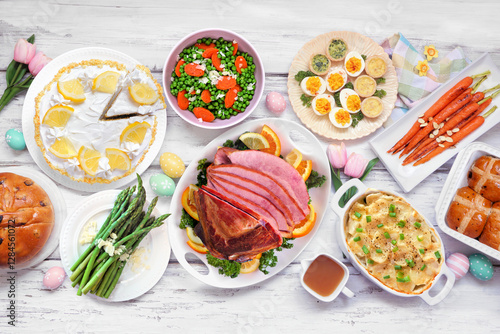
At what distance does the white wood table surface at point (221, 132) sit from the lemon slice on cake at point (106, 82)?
0.35 metres

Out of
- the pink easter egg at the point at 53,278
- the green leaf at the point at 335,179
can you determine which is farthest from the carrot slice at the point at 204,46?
the pink easter egg at the point at 53,278

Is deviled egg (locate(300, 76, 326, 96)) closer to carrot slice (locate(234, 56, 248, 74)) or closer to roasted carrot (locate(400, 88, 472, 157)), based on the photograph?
carrot slice (locate(234, 56, 248, 74))

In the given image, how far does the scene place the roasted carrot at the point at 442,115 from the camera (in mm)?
2725

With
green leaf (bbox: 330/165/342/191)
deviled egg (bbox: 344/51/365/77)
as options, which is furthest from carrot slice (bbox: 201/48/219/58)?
green leaf (bbox: 330/165/342/191)

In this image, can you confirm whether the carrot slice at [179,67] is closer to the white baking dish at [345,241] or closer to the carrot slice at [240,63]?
the carrot slice at [240,63]

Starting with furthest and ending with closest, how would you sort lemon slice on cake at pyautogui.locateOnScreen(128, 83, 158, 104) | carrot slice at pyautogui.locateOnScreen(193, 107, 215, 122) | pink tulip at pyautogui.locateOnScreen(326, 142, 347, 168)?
pink tulip at pyautogui.locateOnScreen(326, 142, 347, 168) < carrot slice at pyautogui.locateOnScreen(193, 107, 215, 122) < lemon slice on cake at pyautogui.locateOnScreen(128, 83, 158, 104)

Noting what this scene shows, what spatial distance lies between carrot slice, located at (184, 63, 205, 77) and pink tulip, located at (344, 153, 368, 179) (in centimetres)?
119

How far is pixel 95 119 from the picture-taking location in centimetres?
247

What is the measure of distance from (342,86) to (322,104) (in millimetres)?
210

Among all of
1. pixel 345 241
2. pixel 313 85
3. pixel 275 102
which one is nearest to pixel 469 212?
pixel 345 241

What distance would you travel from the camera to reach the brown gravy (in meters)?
2.60

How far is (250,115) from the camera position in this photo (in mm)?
2791

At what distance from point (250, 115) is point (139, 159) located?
84cm

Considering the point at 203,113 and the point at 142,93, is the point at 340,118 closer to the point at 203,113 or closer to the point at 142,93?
the point at 203,113
